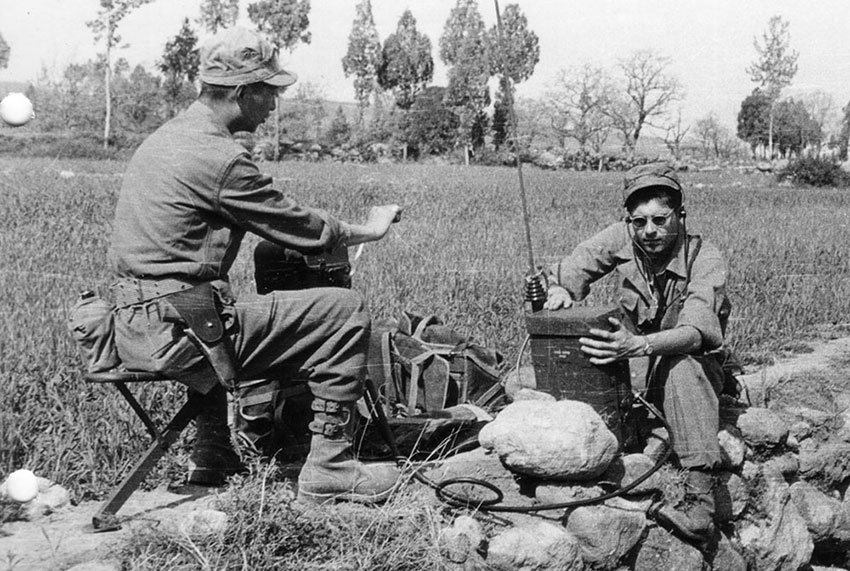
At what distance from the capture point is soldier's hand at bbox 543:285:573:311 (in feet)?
15.3

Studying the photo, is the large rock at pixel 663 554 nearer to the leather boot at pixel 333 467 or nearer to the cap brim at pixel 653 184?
the leather boot at pixel 333 467

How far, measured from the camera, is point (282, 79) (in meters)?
3.69

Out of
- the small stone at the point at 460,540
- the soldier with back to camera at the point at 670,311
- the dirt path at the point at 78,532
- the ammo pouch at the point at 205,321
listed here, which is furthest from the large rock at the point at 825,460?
the ammo pouch at the point at 205,321

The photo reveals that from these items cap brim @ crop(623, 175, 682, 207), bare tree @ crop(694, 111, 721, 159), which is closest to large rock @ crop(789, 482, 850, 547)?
cap brim @ crop(623, 175, 682, 207)

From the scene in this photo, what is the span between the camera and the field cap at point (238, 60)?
11.8 feet

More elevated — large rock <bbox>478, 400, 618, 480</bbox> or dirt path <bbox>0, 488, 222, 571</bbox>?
large rock <bbox>478, 400, 618, 480</bbox>

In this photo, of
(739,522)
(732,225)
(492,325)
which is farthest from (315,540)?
(732,225)

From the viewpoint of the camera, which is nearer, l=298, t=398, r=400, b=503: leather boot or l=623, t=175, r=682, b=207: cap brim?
l=298, t=398, r=400, b=503: leather boot

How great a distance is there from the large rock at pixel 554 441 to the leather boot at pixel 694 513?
1.46ft

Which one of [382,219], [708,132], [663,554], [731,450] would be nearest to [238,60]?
[382,219]

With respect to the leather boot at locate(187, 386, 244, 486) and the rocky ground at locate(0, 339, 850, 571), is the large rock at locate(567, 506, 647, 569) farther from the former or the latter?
the leather boot at locate(187, 386, 244, 486)

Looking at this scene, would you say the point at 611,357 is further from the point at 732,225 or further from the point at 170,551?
the point at 732,225

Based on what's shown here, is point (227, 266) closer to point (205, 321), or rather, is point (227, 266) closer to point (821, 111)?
point (205, 321)

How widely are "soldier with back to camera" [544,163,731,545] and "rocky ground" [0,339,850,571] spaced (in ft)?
1.14
